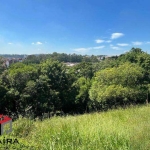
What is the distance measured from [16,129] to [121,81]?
1525cm

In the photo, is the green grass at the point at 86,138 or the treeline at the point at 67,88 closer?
the green grass at the point at 86,138

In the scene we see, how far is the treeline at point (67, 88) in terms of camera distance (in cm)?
1780

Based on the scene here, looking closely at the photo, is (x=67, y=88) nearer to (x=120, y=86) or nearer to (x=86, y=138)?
(x=120, y=86)

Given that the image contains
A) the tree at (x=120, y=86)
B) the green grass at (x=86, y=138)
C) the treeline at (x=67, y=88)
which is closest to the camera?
the green grass at (x=86, y=138)

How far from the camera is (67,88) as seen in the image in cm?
2427

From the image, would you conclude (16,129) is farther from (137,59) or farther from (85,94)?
(137,59)

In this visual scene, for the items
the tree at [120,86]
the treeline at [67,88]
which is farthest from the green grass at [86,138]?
the tree at [120,86]

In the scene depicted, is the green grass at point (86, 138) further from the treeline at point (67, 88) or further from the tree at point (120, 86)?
the tree at point (120, 86)

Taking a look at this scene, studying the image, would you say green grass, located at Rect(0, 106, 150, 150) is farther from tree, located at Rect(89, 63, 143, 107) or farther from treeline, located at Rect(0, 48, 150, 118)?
tree, located at Rect(89, 63, 143, 107)

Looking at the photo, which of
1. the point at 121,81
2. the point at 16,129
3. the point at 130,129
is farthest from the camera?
the point at 121,81

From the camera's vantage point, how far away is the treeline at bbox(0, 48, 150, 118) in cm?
1780

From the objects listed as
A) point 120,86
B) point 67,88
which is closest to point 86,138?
point 120,86

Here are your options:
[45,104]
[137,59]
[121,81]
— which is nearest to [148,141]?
[121,81]

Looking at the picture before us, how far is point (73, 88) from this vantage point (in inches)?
963
